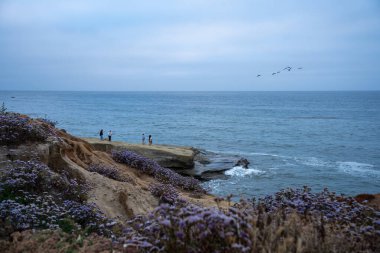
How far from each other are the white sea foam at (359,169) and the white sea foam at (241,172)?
24.6ft

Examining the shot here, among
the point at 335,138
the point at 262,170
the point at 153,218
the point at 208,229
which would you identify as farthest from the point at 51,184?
the point at 335,138

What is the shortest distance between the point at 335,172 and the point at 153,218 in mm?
30066

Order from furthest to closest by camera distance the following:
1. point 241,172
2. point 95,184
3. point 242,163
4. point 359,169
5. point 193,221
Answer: point 242,163 < point 359,169 < point 241,172 < point 95,184 < point 193,221

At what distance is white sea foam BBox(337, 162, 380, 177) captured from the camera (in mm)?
30766

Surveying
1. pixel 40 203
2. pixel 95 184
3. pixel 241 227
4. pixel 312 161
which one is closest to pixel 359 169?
pixel 312 161

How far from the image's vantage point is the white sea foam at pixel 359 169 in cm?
3077

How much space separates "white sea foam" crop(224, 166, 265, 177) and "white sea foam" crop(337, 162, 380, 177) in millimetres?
7499

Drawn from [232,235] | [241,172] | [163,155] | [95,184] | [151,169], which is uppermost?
[232,235]

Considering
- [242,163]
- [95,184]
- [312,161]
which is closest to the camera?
[95,184]

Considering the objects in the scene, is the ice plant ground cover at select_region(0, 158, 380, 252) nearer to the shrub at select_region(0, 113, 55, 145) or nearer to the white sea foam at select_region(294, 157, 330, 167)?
the shrub at select_region(0, 113, 55, 145)

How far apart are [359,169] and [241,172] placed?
10.5 metres

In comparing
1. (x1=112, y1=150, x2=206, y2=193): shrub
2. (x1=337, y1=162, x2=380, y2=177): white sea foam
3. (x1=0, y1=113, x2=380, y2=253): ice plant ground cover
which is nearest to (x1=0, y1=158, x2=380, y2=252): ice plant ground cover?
(x1=0, y1=113, x2=380, y2=253): ice plant ground cover

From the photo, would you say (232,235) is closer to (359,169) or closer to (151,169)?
(151,169)

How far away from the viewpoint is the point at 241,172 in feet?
101
